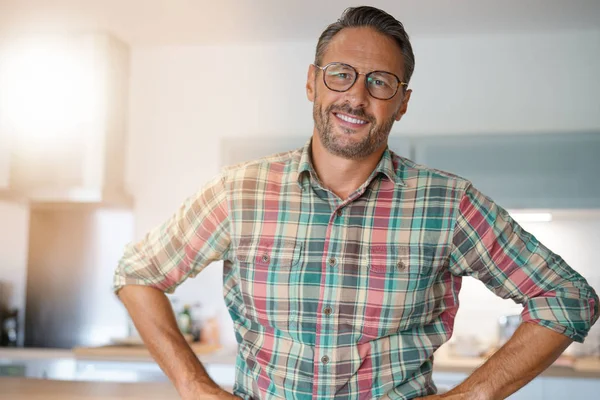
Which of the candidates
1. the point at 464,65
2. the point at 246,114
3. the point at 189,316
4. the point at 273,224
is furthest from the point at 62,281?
the point at 273,224

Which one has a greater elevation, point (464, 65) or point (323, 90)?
point (464, 65)

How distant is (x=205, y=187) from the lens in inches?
66.3

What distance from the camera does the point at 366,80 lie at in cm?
157

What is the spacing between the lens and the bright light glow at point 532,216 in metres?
4.05

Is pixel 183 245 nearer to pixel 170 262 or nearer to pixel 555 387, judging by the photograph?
pixel 170 262

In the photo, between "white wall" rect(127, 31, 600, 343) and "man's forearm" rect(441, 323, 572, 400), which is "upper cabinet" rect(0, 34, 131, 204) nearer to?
"white wall" rect(127, 31, 600, 343)

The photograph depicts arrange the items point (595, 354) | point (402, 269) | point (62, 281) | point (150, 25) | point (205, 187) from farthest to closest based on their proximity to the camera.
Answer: point (62, 281) < point (150, 25) < point (595, 354) < point (205, 187) < point (402, 269)

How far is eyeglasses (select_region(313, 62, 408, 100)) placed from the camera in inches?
62.0

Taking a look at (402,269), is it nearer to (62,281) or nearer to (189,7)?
(189,7)

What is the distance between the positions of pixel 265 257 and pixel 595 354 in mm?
2876

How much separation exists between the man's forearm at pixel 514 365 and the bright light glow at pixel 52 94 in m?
3.38

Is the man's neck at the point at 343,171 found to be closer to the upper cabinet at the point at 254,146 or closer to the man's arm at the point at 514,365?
the man's arm at the point at 514,365

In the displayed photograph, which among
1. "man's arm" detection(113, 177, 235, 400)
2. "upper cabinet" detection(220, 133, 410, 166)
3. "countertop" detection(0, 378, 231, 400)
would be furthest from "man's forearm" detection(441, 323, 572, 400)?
"upper cabinet" detection(220, 133, 410, 166)

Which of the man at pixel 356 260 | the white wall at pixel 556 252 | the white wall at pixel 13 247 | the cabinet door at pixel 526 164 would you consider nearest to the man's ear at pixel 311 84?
the man at pixel 356 260
